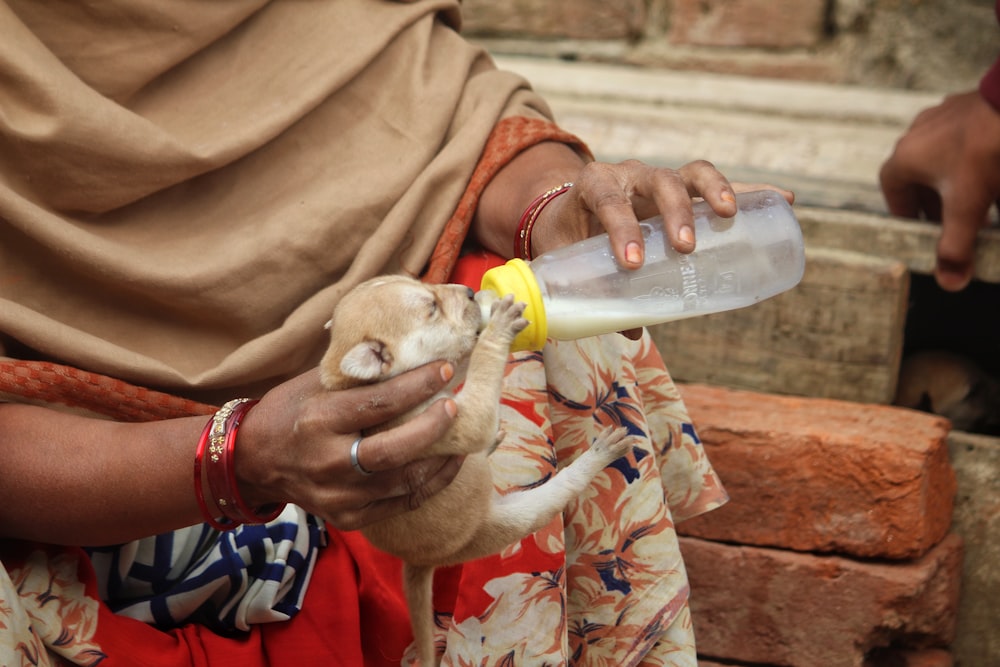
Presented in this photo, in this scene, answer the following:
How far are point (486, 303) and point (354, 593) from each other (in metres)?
0.49

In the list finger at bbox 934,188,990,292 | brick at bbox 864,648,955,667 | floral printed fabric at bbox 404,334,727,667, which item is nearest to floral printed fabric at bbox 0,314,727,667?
floral printed fabric at bbox 404,334,727,667

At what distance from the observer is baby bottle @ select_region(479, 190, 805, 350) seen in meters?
1.30

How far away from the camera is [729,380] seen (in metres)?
2.33

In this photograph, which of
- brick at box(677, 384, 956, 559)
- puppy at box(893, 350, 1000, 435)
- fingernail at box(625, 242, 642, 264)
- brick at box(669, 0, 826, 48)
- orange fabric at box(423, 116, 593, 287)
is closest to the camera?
fingernail at box(625, 242, 642, 264)

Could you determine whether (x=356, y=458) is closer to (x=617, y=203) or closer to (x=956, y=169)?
(x=617, y=203)

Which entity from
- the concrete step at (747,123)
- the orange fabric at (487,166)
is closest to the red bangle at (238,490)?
the orange fabric at (487,166)

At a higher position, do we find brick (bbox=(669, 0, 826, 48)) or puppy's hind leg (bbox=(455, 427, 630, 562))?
brick (bbox=(669, 0, 826, 48))

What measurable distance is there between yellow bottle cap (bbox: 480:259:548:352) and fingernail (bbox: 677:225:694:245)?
7.2 inches

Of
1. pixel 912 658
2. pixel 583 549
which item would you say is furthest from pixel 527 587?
pixel 912 658

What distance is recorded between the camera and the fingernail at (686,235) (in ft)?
4.35

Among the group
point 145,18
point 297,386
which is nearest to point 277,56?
point 145,18

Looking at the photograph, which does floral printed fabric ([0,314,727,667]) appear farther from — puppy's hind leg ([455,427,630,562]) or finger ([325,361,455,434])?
finger ([325,361,455,434])

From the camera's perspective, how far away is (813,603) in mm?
2102

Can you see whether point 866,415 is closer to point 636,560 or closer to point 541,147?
point 636,560
